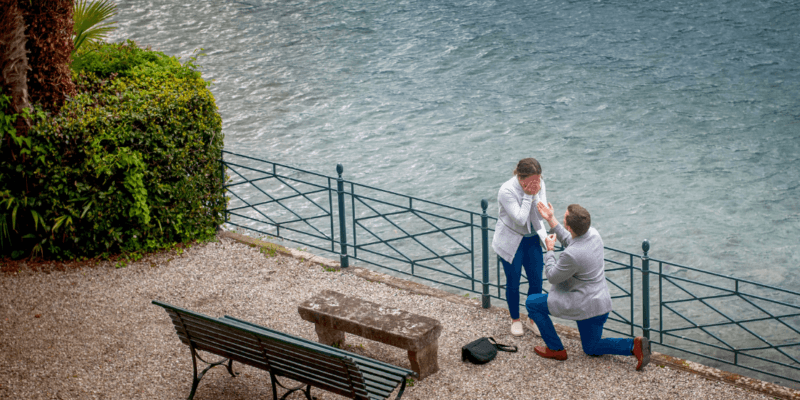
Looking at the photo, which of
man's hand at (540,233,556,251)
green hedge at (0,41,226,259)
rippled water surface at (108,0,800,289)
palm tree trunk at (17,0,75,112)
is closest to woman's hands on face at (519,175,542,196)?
man's hand at (540,233,556,251)

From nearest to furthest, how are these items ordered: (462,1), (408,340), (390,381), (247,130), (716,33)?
(390,381), (408,340), (247,130), (716,33), (462,1)

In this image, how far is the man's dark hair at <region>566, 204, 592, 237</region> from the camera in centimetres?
641

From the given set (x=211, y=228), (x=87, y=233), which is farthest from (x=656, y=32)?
(x=87, y=233)

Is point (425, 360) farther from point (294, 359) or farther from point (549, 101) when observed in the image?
point (549, 101)

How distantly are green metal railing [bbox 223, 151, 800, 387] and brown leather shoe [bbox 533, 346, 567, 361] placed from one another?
77 centimetres

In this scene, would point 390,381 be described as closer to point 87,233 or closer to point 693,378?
point 693,378

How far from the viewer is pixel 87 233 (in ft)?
30.8

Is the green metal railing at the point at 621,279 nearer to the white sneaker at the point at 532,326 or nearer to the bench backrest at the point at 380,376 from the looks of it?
the white sneaker at the point at 532,326

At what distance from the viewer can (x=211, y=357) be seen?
7.41 metres

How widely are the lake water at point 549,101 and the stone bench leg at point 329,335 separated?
6.36m

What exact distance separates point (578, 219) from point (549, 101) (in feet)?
43.3

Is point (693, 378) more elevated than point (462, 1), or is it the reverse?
point (462, 1)

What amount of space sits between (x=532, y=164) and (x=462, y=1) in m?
22.2

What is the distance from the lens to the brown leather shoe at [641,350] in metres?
6.83
